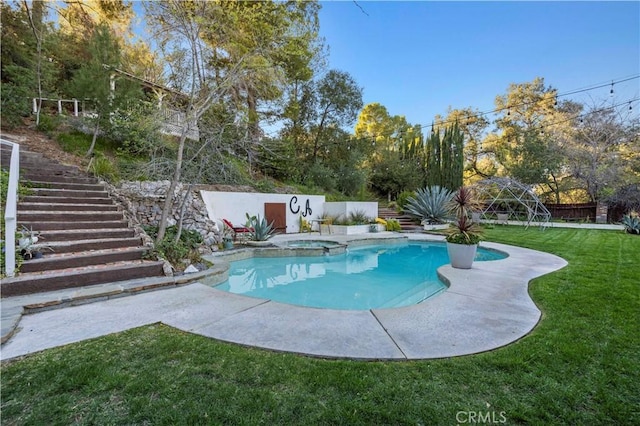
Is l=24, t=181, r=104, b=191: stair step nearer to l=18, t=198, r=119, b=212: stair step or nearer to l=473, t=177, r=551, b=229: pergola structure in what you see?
l=18, t=198, r=119, b=212: stair step

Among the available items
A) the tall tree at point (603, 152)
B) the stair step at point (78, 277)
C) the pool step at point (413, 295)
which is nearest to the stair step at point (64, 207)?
the stair step at point (78, 277)

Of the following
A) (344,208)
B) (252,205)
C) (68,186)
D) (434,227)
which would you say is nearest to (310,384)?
(68,186)

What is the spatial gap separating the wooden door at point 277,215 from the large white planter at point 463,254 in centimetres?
686

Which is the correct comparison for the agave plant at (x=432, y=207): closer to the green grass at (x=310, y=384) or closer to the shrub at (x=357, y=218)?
the shrub at (x=357, y=218)

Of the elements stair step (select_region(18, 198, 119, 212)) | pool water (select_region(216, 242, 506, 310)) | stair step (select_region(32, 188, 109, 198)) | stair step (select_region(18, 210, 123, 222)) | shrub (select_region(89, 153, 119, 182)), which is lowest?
Result: pool water (select_region(216, 242, 506, 310))

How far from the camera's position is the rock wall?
24.5 ft

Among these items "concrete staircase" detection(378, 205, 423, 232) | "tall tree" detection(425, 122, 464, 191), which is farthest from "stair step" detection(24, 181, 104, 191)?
"tall tree" detection(425, 122, 464, 191)

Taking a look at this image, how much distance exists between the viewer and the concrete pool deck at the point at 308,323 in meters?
2.60

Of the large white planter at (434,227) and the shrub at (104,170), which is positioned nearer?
the shrub at (104,170)

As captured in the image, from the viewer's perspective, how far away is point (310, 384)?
2.04 meters

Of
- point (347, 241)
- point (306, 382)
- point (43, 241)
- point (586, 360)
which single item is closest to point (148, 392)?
point (306, 382)

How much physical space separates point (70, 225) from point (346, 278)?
17.9ft

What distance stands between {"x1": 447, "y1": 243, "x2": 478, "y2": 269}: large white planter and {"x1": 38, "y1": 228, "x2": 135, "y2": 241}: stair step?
257 inches

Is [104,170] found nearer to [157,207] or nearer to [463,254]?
[157,207]
